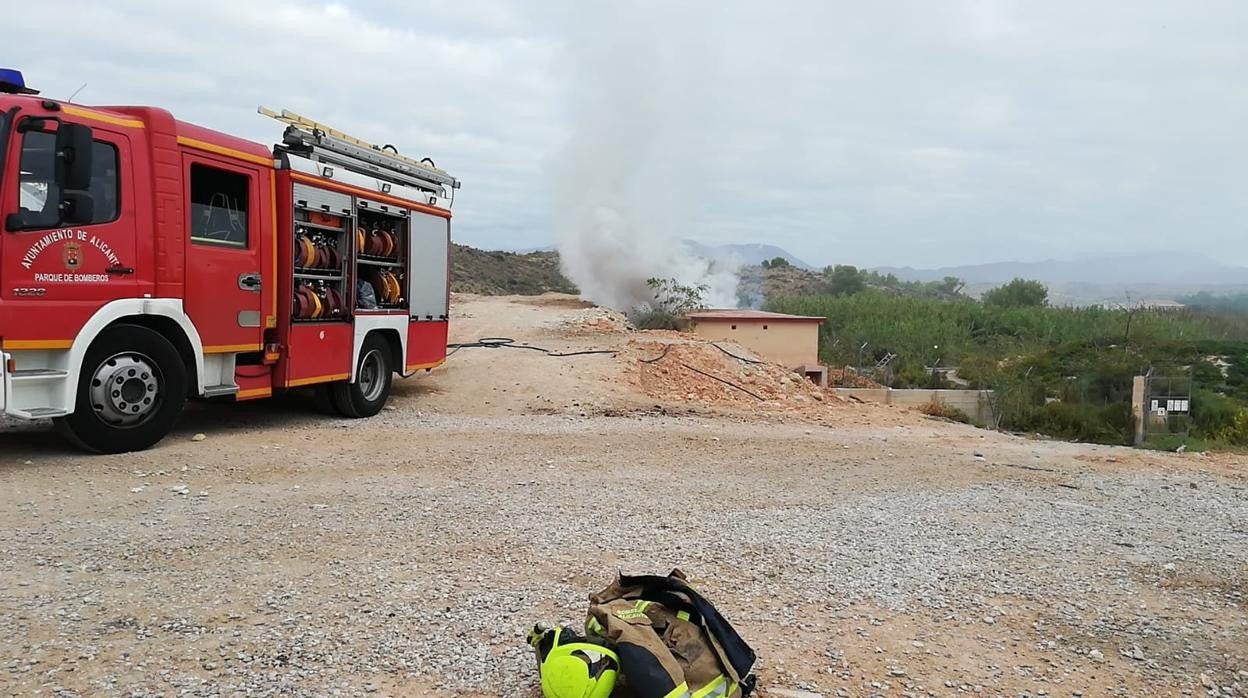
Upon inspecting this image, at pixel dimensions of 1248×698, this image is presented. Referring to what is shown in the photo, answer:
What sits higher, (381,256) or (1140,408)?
(381,256)

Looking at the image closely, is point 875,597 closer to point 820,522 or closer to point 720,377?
point 820,522

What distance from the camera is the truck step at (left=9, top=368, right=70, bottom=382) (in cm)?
715

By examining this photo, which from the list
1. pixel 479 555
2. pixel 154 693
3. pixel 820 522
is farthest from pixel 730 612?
pixel 154 693

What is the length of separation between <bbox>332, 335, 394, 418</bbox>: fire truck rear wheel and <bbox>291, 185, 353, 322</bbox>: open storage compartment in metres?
0.75

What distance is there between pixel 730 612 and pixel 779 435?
698 centimetres

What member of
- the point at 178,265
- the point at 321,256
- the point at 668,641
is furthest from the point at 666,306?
the point at 668,641

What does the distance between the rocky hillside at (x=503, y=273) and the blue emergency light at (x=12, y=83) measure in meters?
37.0

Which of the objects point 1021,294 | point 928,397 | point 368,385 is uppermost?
point 1021,294

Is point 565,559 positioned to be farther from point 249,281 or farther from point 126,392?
point 249,281

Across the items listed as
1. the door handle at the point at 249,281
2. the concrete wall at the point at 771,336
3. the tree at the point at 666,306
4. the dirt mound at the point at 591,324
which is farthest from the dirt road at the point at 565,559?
the tree at the point at 666,306

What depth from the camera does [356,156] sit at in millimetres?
10469

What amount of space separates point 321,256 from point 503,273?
48.8 meters

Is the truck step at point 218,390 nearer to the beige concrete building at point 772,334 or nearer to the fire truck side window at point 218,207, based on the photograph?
the fire truck side window at point 218,207

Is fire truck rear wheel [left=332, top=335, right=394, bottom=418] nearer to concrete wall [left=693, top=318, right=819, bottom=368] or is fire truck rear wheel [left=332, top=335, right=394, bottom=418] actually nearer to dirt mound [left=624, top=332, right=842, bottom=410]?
dirt mound [left=624, top=332, right=842, bottom=410]
